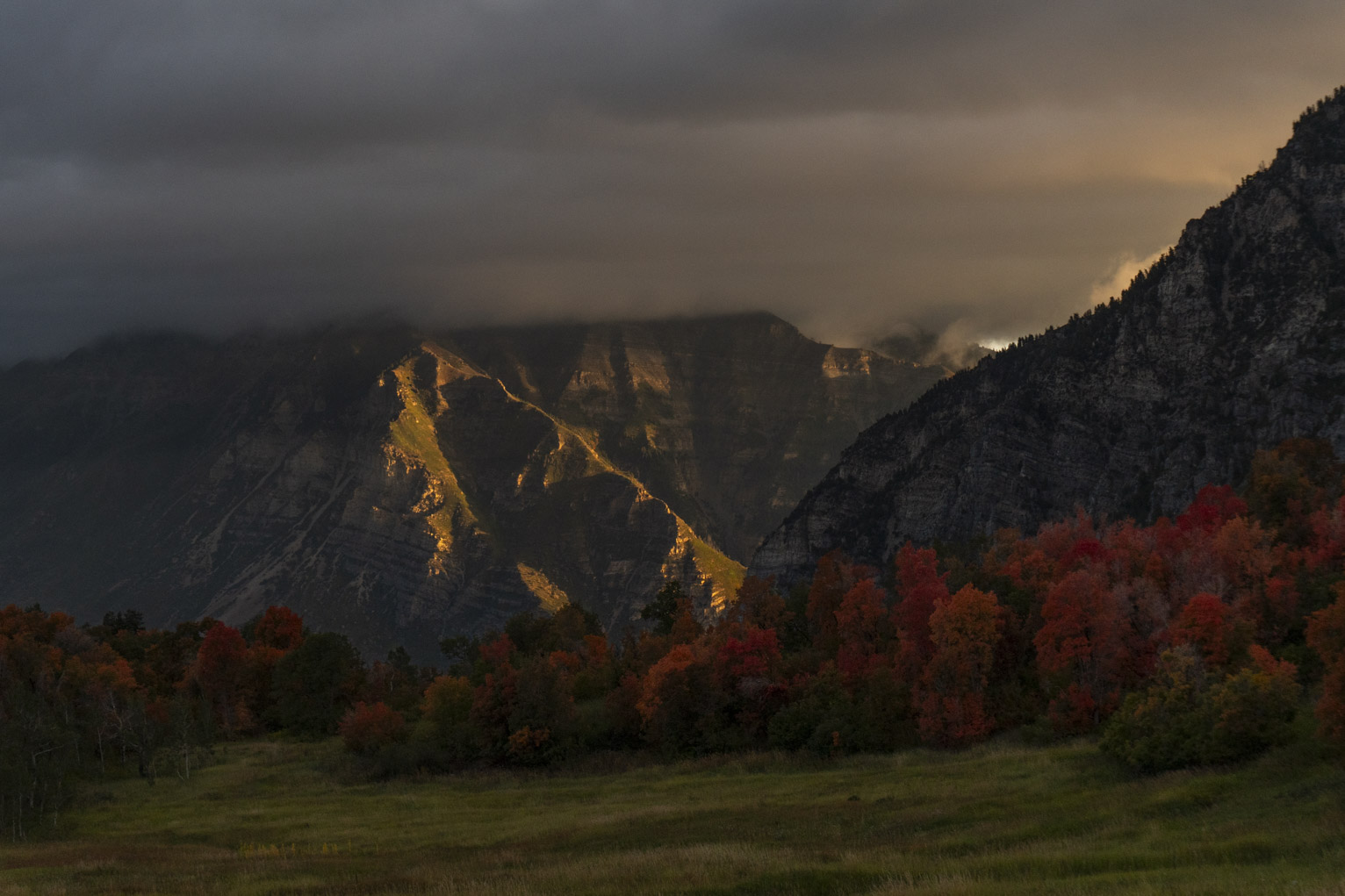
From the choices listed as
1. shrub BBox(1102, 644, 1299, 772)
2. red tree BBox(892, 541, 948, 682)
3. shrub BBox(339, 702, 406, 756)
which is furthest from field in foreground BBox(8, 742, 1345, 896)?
shrub BBox(339, 702, 406, 756)

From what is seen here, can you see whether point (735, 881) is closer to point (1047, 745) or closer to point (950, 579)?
point (1047, 745)

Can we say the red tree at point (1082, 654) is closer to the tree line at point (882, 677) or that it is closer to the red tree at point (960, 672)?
the tree line at point (882, 677)

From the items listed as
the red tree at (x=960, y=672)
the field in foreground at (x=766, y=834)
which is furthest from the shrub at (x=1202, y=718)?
the red tree at (x=960, y=672)

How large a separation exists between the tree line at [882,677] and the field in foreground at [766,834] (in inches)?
206

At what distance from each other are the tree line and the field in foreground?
17.2ft

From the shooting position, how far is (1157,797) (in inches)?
2153

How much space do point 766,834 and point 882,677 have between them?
53.4 meters

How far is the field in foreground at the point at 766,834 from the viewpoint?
131 feet

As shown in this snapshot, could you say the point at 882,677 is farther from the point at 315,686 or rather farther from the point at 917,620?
the point at 315,686

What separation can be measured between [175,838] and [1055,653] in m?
69.1

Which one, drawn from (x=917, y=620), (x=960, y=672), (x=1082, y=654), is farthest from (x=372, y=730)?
(x=1082, y=654)

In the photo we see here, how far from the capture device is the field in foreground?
3984cm

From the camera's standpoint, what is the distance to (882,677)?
11138 centimetres

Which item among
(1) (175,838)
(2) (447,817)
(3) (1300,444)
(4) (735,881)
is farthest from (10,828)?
(3) (1300,444)
